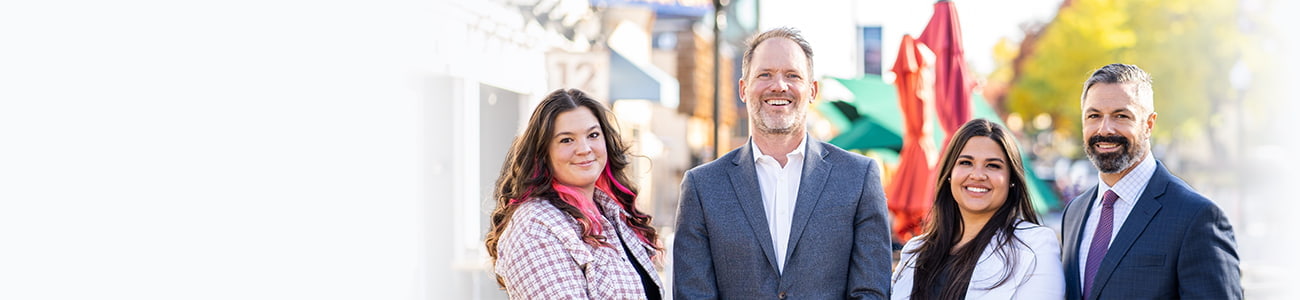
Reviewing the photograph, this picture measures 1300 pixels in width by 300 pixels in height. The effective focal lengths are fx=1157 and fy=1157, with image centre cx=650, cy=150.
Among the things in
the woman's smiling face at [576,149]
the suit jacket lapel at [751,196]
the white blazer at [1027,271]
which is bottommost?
the white blazer at [1027,271]

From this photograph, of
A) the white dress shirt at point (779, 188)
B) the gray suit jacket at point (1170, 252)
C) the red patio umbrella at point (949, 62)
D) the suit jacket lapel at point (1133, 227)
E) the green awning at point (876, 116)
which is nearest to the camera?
the gray suit jacket at point (1170, 252)

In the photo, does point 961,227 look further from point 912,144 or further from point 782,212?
point 912,144

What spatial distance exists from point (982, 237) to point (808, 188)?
0.59m

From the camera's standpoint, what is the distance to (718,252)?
3.81 m

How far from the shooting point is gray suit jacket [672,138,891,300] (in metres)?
3.74

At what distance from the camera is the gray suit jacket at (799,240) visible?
3.74 meters

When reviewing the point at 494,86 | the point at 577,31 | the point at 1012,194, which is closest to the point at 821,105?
the point at 577,31

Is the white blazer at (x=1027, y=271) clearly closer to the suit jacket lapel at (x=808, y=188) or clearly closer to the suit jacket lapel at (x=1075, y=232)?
the suit jacket lapel at (x=1075, y=232)

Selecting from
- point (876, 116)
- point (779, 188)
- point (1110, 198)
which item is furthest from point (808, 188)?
point (876, 116)

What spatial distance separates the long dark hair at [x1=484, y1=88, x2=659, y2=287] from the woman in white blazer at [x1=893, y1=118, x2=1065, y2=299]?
949 millimetres

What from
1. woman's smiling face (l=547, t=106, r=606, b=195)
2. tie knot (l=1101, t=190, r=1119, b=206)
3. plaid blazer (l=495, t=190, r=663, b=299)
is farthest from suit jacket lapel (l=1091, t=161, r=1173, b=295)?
woman's smiling face (l=547, t=106, r=606, b=195)

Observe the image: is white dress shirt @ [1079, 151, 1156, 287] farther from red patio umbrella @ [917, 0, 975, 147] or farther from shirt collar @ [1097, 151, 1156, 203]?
red patio umbrella @ [917, 0, 975, 147]

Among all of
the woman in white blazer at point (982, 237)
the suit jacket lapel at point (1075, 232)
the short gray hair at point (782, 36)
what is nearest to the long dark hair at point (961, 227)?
the woman in white blazer at point (982, 237)

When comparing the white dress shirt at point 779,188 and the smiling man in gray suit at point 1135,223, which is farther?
the white dress shirt at point 779,188
